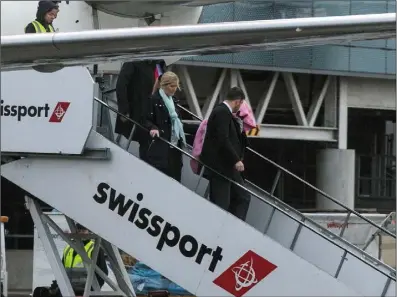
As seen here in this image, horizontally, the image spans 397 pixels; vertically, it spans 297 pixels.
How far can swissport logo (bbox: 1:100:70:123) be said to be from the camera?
7621 millimetres

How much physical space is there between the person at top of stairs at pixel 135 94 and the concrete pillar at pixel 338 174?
66.3ft

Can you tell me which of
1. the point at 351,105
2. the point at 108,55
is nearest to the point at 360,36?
the point at 108,55

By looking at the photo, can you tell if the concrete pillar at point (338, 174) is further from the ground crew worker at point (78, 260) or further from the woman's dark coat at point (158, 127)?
the woman's dark coat at point (158, 127)

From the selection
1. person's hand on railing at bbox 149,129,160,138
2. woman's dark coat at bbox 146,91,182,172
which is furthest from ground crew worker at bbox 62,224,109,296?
person's hand on railing at bbox 149,129,160,138

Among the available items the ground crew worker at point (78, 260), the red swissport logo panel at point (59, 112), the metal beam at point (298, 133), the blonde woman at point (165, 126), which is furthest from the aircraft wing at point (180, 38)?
the metal beam at point (298, 133)

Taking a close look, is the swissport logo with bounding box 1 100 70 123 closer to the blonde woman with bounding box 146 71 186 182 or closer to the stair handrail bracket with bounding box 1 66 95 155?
the stair handrail bracket with bounding box 1 66 95 155

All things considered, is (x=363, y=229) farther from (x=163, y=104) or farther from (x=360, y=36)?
(x=360, y=36)

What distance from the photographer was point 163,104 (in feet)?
26.4

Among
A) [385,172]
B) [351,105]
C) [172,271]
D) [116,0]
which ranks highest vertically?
[116,0]

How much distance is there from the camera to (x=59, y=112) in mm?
7629

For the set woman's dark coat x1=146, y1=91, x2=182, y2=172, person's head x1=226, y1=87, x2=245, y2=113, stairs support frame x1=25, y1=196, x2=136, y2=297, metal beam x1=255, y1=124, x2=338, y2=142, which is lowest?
metal beam x1=255, y1=124, x2=338, y2=142

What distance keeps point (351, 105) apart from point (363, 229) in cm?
1286

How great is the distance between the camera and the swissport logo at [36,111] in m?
7.62

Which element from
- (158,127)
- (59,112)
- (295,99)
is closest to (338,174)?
(295,99)
